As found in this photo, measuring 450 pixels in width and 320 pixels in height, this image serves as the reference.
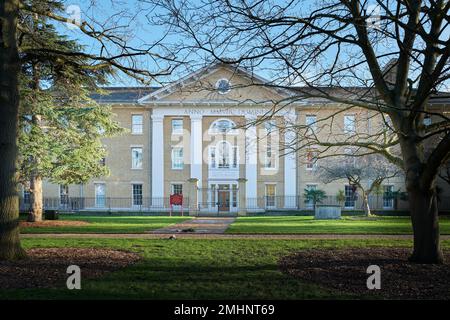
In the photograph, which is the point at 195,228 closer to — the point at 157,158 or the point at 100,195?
the point at 157,158

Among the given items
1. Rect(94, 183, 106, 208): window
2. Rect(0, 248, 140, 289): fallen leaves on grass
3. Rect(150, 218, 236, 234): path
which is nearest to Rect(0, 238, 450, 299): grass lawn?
Rect(0, 248, 140, 289): fallen leaves on grass

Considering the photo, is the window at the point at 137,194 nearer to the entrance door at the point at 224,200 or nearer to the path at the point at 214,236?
the entrance door at the point at 224,200

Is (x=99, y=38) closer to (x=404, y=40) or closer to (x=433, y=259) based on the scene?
(x=404, y=40)

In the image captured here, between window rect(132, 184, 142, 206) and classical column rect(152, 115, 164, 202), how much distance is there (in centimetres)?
140

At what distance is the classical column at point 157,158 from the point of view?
4266 centimetres

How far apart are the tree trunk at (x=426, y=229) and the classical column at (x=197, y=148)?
32.6 meters

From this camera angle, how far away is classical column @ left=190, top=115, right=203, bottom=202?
42.1m

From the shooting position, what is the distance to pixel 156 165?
1682 inches

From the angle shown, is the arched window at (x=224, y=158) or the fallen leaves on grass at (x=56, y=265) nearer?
the fallen leaves on grass at (x=56, y=265)

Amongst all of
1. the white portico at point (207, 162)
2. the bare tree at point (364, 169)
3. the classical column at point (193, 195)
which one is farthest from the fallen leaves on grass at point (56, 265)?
the white portico at point (207, 162)

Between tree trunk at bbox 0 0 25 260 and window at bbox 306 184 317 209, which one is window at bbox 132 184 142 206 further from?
tree trunk at bbox 0 0 25 260

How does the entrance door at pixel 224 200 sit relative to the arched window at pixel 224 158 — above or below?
below

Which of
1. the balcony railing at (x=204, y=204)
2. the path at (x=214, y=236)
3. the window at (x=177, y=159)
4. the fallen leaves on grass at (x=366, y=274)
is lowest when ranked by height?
the balcony railing at (x=204, y=204)

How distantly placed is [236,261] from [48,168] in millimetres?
16931
